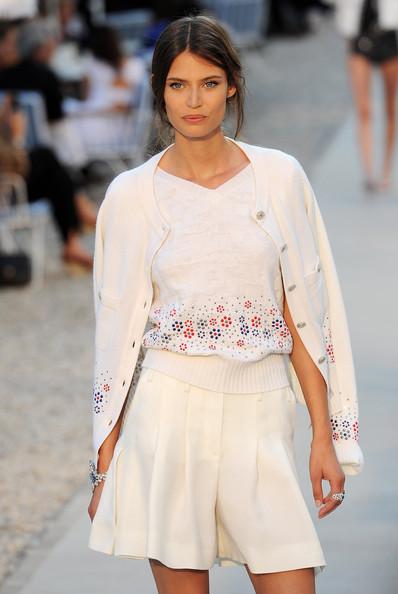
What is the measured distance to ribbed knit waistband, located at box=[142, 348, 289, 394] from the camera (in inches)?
116

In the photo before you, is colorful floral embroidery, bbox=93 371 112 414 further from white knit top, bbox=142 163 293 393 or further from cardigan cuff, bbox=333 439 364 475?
cardigan cuff, bbox=333 439 364 475

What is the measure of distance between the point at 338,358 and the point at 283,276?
0.81 ft

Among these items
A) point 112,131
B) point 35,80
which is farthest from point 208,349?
point 112,131

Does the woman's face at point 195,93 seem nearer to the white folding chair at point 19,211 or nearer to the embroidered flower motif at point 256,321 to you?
the embroidered flower motif at point 256,321

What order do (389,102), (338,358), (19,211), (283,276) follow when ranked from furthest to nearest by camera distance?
1. (389,102)
2. (19,211)
3. (338,358)
4. (283,276)

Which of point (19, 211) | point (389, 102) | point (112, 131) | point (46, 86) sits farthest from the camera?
point (112, 131)

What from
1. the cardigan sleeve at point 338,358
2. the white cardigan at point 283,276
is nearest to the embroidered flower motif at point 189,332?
the white cardigan at point 283,276

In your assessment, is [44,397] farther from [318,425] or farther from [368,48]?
[368,48]

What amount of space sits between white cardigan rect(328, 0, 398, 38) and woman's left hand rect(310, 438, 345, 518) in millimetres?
7458

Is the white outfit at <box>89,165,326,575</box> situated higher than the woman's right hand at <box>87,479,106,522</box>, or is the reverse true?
the white outfit at <box>89,165,326,575</box>

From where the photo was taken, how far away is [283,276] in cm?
303

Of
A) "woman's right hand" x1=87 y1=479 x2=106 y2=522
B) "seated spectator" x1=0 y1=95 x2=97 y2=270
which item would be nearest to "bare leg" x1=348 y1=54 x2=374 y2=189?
"seated spectator" x1=0 y1=95 x2=97 y2=270

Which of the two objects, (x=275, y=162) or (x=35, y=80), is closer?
(x=275, y=162)

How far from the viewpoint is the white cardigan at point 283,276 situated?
3.02 m
